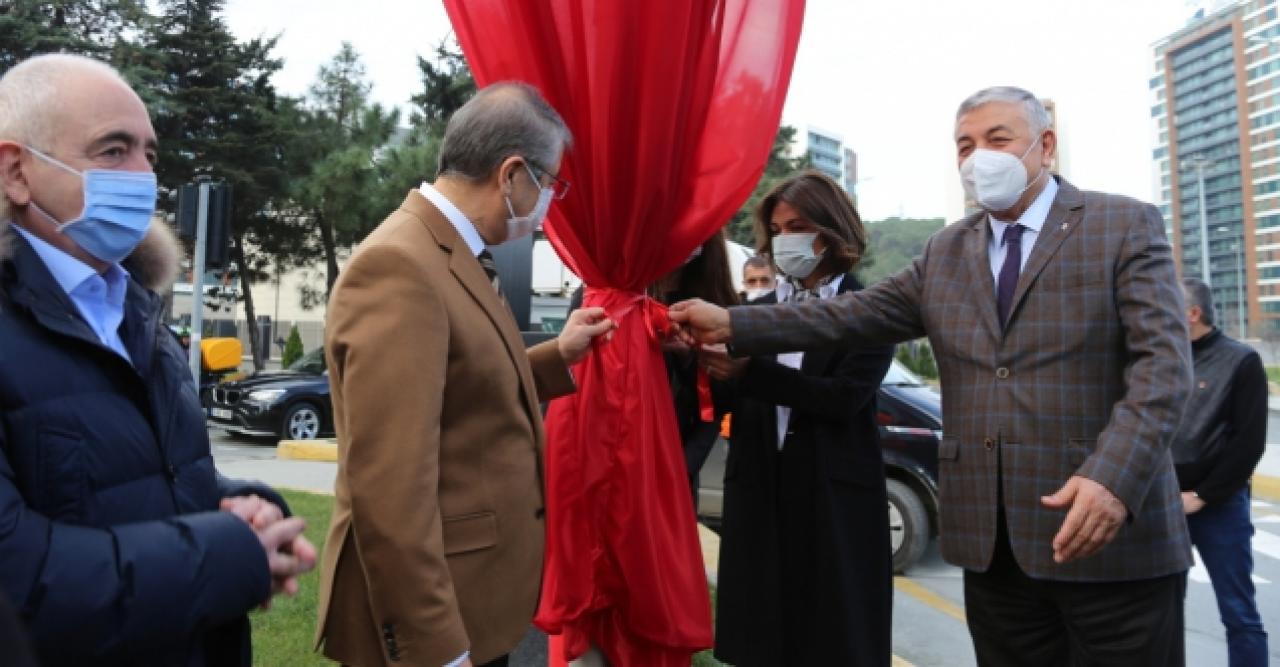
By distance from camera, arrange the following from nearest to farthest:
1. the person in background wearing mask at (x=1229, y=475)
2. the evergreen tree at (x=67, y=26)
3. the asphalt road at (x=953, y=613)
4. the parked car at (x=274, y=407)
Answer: the person in background wearing mask at (x=1229, y=475), the asphalt road at (x=953, y=613), the parked car at (x=274, y=407), the evergreen tree at (x=67, y=26)

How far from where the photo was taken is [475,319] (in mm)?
1910

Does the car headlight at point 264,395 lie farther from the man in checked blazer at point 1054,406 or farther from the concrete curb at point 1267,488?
the concrete curb at point 1267,488

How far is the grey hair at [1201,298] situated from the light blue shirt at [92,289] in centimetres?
443

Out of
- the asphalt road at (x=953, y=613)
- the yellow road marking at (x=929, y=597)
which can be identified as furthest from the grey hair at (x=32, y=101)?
the yellow road marking at (x=929, y=597)

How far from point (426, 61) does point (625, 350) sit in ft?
84.0

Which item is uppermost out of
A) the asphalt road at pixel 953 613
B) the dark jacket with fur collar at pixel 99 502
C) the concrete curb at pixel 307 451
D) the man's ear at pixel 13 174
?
the man's ear at pixel 13 174

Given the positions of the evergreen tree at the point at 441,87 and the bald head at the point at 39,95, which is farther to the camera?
the evergreen tree at the point at 441,87

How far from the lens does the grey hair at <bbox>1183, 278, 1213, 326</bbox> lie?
4.33m

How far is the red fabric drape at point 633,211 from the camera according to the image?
245 cm

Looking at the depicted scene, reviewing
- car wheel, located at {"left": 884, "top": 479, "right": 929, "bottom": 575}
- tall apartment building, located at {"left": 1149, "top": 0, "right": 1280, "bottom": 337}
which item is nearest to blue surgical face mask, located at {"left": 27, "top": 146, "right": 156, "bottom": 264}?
car wheel, located at {"left": 884, "top": 479, "right": 929, "bottom": 575}

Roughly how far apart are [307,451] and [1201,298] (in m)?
9.89

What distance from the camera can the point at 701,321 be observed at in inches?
110

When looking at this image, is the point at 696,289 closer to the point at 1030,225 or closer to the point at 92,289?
the point at 1030,225

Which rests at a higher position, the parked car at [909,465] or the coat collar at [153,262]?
the coat collar at [153,262]
